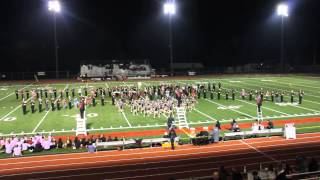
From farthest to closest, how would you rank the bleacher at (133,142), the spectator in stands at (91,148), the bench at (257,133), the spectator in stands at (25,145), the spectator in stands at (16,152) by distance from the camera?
the bench at (257,133)
the bleacher at (133,142)
the spectator in stands at (25,145)
the spectator in stands at (91,148)
the spectator in stands at (16,152)

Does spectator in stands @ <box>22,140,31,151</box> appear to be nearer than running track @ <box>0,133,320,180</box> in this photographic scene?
No

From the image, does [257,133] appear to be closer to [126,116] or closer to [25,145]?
[126,116]

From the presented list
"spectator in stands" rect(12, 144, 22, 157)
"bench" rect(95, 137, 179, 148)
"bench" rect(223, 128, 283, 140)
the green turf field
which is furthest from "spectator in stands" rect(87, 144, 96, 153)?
"bench" rect(223, 128, 283, 140)

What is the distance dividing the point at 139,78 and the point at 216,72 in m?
15.6

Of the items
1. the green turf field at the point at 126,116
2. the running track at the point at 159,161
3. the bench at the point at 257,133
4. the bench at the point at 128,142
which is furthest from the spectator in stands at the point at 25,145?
the bench at the point at 257,133

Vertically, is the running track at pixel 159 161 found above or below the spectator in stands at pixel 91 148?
below

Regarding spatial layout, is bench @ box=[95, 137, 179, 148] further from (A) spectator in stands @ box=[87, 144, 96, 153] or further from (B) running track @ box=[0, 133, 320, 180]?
(B) running track @ box=[0, 133, 320, 180]

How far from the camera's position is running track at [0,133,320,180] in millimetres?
14852

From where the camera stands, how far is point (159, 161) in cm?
1636

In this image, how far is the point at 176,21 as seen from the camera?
74.2 m

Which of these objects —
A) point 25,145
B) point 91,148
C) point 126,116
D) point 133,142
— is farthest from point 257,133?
point 25,145

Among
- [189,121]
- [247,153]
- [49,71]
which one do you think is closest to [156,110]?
[189,121]

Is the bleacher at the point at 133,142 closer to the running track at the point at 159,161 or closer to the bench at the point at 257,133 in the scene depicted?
the running track at the point at 159,161

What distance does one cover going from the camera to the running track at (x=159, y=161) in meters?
14.9
